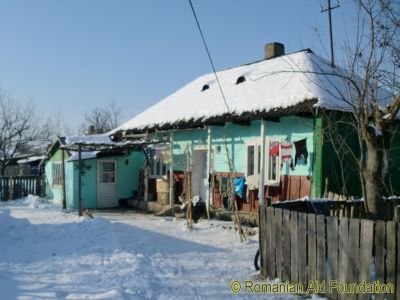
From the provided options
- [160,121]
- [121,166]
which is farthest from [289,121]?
[121,166]

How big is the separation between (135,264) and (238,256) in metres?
2.25

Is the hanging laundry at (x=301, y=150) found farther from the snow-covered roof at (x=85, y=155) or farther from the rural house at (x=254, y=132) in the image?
the snow-covered roof at (x=85, y=155)

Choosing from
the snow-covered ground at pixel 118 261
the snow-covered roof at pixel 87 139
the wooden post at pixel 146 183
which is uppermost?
the snow-covered roof at pixel 87 139

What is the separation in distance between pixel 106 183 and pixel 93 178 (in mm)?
659

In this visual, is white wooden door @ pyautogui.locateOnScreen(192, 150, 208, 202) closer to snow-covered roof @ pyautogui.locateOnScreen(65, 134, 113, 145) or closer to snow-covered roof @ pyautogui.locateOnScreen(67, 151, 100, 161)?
snow-covered roof @ pyautogui.locateOnScreen(65, 134, 113, 145)

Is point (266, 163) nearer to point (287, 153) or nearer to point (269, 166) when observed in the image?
point (269, 166)

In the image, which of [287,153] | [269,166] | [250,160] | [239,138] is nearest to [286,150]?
[287,153]

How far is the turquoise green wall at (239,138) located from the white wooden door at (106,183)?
3506 mm

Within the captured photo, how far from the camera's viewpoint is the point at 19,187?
22812mm

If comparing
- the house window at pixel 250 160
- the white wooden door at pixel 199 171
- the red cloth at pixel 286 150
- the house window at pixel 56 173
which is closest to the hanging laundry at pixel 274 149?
the red cloth at pixel 286 150

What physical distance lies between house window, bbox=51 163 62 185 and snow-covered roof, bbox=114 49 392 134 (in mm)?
3680

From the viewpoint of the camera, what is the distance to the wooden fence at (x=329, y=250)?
4.76 metres

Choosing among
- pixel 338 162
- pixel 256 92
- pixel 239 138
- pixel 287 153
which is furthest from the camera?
pixel 256 92

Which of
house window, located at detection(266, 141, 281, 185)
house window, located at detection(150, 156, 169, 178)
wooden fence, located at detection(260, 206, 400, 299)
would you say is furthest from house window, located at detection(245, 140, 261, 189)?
wooden fence, located at detection(260, 206, 400, 299)
